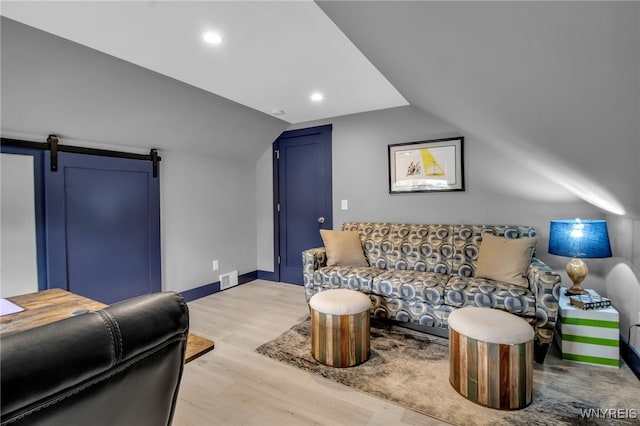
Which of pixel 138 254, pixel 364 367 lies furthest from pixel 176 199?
pixel 364 367

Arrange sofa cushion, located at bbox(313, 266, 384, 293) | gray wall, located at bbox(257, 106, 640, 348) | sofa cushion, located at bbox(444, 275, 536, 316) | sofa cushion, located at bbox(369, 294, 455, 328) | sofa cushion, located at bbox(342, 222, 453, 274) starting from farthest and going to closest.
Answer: sofa cushion, located at bbox(342, 222, 453, 274), sofa cushion, located at bbox(313, 266, 384, 293), sofa cushion, located at bbox(369, 294, 455, 328), gray wall, located at bbox(257, 106, 640, 348), sofa cushion, located at bbox(444, 275, 536, 316)

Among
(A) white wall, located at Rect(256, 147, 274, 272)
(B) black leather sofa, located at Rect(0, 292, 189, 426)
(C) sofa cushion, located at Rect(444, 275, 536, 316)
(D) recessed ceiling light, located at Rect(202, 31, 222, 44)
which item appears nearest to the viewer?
(B) black leather sofa, located at Rect(0, 292, 189, 426)

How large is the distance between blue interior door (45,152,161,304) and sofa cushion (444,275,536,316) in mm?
2952

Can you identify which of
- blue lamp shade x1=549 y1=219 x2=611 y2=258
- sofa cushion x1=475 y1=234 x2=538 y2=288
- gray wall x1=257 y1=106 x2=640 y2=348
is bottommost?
sofa cushion x1=475 y1=234 x2=538 y2=288

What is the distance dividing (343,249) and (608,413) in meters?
2.13

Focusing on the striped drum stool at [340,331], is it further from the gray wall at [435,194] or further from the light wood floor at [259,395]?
the gray wall at [435,194]

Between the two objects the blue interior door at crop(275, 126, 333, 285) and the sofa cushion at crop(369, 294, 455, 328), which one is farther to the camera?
the blue interior door at crop(275, 126, 333, 285)

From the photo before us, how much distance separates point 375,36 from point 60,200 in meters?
2.75

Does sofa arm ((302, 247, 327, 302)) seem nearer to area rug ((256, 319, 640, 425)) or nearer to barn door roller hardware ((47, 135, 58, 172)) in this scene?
area rug ((256, 319, 640, 425))

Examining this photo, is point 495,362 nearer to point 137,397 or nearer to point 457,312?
point 457,312

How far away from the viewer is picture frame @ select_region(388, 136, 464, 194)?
3107mm

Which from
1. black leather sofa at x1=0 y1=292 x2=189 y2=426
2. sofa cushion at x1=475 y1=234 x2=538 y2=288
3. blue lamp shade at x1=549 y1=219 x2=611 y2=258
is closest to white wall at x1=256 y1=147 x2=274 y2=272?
sofa cushion at x1=475 y1=234 x2=538 y2=288

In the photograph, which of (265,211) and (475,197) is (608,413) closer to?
(475,197)

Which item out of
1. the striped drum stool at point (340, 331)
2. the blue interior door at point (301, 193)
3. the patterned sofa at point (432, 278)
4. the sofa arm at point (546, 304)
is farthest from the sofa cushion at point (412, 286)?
the blue interior door at point (301, 193)
